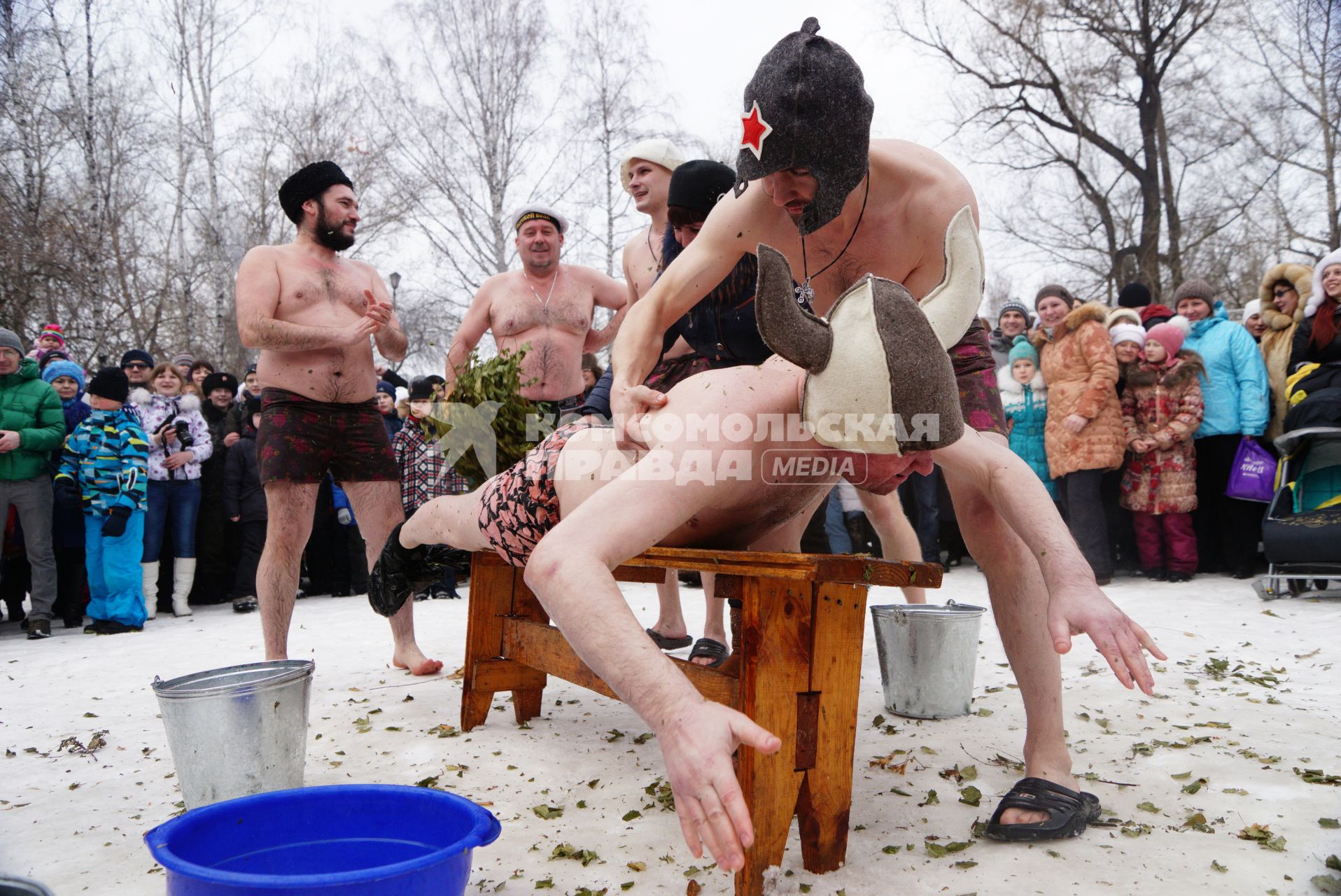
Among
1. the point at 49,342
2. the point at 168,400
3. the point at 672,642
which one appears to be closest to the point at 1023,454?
the point at 672,642

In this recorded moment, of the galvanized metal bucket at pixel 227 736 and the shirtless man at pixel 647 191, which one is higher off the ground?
the shirtless man at pixel 647 191

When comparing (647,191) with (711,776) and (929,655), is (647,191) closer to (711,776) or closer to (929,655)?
(929,655)

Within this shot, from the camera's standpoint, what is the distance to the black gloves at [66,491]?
6188mm

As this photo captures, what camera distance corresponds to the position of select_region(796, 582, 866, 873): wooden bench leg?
208 cm

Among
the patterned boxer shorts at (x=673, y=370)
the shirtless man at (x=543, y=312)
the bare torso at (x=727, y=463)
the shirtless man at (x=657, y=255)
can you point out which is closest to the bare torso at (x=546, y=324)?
the shirtless man at (x=543, y=312)

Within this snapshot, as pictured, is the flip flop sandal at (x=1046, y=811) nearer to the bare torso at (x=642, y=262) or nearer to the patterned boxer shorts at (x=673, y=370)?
the patterned boxer shorts at (x=673, y=370)

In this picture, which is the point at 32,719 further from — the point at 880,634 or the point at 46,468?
the point at 880,634

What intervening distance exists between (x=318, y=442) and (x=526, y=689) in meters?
1.58

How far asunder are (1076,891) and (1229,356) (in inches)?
228

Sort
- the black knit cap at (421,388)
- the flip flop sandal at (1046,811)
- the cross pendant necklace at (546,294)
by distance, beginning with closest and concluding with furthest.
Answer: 1. the flip flop sandal at (1046,811)
2. the cross pendant necklace at (546,294)
3. the black knit cap at (421,388)

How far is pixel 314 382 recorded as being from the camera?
4133mm

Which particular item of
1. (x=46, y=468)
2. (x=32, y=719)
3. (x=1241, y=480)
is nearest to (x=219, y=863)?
(x=32, y=719)

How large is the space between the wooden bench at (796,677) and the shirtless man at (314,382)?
7.77 ft

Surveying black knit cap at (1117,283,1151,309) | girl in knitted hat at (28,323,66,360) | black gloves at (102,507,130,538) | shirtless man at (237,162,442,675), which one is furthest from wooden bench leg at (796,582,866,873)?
girl in knitted hat at (28,323,66,360)
